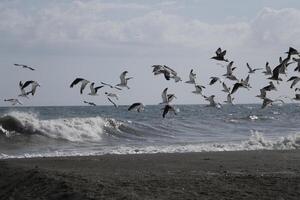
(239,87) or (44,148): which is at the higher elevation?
(239,87)

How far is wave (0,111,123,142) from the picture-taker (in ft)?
101

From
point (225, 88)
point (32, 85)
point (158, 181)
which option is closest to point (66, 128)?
point (32, 85)

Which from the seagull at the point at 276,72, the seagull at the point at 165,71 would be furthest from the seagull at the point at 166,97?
the seagull at the point at 276,72

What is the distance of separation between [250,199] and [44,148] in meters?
16.8

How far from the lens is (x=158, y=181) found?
446 inches

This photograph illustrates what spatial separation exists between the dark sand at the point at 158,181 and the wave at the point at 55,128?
14.4m

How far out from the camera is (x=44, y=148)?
25547 millimetres

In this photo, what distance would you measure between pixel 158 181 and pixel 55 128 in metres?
21.1

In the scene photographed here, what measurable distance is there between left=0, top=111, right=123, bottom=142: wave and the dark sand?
1438 cm

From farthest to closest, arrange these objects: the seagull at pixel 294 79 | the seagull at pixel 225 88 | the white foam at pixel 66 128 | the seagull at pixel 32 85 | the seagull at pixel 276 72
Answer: the white foam at pixel 66 128
the seagull at pixel 225 88
the seagull at pixel 32 85
the seagull at pixel 294 79
the seagull at pixel 276 72

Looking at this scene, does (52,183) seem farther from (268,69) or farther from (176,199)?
(268,69)

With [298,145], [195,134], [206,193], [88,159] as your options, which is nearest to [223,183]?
[206,193]

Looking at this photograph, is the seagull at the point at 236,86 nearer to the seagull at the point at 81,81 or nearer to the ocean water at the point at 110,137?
the seagull at the point at 81,81

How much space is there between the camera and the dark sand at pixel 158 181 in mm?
10133
